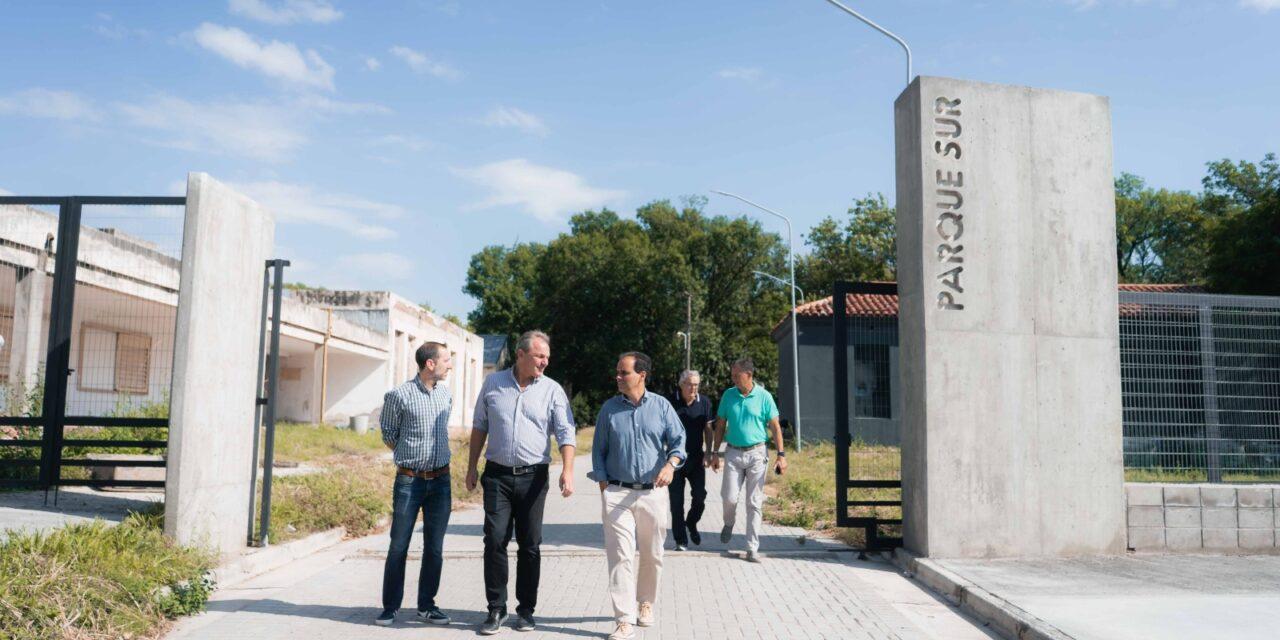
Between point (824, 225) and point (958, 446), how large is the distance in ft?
151

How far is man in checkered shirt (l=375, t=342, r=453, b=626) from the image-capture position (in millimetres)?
6480

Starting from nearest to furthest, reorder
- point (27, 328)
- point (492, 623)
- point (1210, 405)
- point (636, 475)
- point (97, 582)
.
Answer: point (97, 582), point (492, 623), point (636, 475), point (1210, 405), point (27, 328)

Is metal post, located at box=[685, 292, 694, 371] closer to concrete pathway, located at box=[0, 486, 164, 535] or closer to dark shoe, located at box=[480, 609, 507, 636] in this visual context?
concrete pathway, located at box=[0, 486, 164, 535]

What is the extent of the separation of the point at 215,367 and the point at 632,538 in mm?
4170

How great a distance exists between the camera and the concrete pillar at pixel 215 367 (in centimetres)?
773

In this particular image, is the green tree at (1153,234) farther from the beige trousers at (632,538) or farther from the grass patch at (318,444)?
the beige trousers at (632,538)

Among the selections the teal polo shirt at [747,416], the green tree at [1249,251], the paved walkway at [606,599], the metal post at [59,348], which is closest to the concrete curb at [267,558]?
the paved walkway at [606,599]

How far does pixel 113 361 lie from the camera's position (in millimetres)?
9812

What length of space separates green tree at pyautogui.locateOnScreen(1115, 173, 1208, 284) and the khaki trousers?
4934 centimetres

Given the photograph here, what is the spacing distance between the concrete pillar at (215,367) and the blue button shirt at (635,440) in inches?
142

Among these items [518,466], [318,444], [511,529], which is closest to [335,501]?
[511,529]

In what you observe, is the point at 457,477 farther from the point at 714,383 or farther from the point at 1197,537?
the point at 714,383

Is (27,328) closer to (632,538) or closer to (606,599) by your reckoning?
(606,599)

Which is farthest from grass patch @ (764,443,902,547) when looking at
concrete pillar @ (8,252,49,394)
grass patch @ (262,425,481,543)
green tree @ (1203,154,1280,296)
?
green tree @ (1203,154,1280,296)
